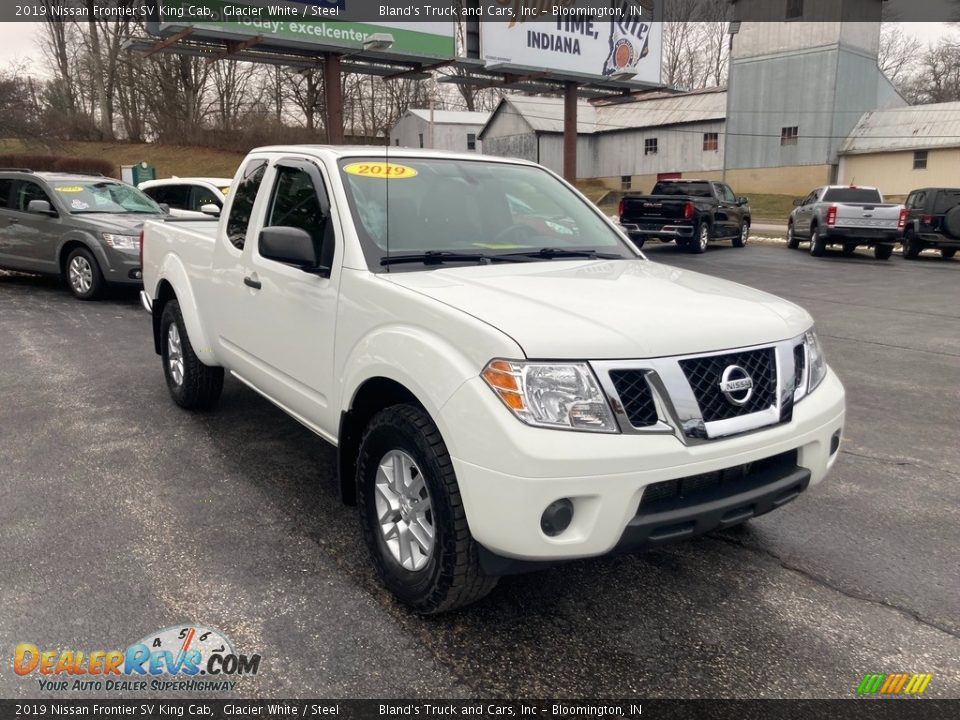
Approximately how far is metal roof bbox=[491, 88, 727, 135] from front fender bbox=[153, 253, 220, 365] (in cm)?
4118

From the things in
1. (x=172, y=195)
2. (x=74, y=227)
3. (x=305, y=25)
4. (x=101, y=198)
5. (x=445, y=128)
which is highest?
(x=445, y=128)

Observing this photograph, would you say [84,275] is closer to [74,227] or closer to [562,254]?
[74,227]

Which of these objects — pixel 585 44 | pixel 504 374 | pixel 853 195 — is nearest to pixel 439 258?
pixel 504 374

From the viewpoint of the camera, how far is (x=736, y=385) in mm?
2736

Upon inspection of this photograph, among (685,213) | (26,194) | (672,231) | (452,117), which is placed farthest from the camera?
(452,117)

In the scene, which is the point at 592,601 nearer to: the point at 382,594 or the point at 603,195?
the point at 382,594

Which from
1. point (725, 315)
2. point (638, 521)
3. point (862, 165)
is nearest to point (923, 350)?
point (725, 315)

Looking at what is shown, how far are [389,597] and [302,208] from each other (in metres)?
2.04

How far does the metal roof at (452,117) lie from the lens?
2168 inches

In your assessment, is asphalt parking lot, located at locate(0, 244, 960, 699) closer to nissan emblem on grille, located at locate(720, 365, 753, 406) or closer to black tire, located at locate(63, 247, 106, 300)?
nissan emblem on grille, located at locate(720, 365, 753, 406)

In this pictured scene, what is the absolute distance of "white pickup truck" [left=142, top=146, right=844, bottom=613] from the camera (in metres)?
2.51

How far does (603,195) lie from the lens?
44469mm

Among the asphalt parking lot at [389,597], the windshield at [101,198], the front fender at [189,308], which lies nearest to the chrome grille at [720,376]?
the asphalt parking lot at [389,597]

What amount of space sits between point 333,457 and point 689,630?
2551 millimetres
